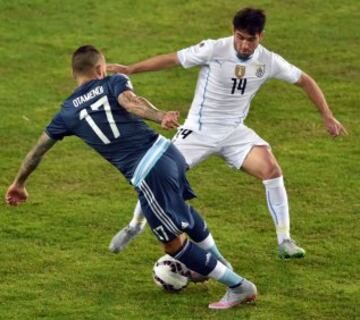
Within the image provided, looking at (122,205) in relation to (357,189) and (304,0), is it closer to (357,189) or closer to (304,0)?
(357,189)

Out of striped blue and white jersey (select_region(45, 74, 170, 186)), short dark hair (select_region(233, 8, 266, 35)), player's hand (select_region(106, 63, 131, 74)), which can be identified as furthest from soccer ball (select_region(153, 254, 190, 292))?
short dark hair (select_region(233, 8, 266, 35))

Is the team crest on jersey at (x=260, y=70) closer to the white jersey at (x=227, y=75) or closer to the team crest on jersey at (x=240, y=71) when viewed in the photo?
the white jersey at (x=227, y=75)

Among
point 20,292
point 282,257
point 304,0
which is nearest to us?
point 20,292

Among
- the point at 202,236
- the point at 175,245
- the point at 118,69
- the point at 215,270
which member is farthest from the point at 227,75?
the point at 215,270

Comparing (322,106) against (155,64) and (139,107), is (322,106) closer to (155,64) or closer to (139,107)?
(155,64)

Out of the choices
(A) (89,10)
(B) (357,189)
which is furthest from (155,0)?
(B) (357,189)

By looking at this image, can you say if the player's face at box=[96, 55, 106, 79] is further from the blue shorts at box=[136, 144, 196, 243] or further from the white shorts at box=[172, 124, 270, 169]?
the white shorts at box=[172, 124, 270, 169]

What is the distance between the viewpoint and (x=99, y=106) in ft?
29.3

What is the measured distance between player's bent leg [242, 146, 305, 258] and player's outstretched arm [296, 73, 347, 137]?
2.12ft

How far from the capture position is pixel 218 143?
1089 cm

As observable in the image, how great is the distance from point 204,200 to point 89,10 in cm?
1082

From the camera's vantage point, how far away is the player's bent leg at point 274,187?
34.7 feet

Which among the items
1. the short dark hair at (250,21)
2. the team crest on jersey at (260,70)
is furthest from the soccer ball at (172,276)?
the short dark hair at (250,21)

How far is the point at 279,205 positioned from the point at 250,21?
1889mm
